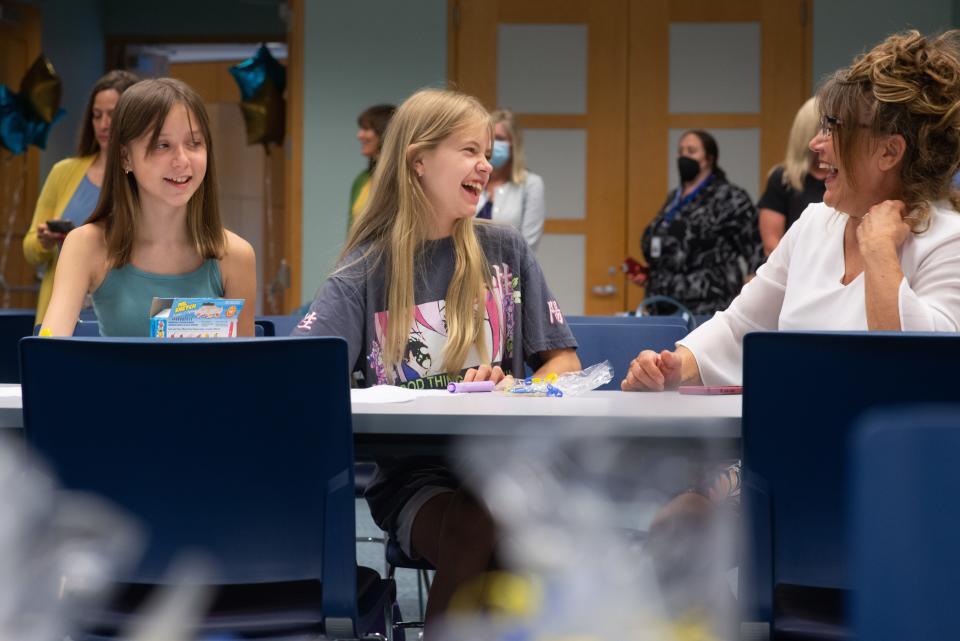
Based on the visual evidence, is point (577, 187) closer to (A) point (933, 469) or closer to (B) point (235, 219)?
(B) point (235, 219)

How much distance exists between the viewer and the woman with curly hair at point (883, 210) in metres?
1.90

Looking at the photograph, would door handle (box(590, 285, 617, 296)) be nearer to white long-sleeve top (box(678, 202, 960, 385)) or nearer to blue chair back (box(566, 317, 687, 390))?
blue chair back (box(566, 317, 687, 390))

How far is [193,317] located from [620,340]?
44.4 inches

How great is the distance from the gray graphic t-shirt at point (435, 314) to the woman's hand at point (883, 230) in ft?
2.26

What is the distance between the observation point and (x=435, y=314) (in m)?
2.29

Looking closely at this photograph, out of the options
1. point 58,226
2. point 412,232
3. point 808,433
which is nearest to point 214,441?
point 808,433

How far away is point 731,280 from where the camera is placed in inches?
207

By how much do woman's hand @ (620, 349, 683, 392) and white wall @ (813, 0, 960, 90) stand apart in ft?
16.9

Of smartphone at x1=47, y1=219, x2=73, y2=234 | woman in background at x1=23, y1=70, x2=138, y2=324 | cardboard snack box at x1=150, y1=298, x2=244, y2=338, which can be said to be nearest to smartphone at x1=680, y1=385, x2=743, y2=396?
cardboard snack box at x1=150, y1=298, x2=244, y2=338

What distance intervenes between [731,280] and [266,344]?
4040 millimetres

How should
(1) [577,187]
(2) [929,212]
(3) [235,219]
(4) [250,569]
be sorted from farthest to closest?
1. (3) [235,219]
2. (1) [577,187]
3. (2) [929,212]
4. (4) [250,569]

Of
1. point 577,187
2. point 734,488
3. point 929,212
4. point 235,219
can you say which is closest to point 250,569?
point 734,488

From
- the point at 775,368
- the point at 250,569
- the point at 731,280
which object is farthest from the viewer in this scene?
the point at 731,280

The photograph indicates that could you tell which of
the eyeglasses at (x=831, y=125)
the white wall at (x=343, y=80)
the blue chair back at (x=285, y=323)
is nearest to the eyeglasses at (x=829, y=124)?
the eyeglasses at (x=831, y=125)
